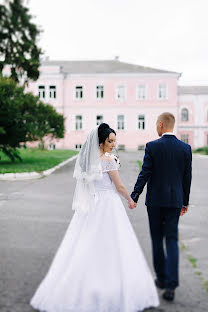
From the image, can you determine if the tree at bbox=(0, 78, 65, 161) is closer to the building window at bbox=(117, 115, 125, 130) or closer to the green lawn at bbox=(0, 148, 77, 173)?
the green lawn at bbox=(0, 148, 77, 173)

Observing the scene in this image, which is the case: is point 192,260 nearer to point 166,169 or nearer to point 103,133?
point 166,169

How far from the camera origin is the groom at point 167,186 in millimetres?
3902

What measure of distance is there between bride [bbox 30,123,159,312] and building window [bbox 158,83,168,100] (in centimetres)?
4499

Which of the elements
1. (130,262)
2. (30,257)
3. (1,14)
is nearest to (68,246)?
(130,262)

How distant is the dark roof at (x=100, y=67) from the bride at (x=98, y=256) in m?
45.0

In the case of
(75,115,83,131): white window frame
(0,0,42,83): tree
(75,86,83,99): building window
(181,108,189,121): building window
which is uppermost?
(75,86,83,99): building window

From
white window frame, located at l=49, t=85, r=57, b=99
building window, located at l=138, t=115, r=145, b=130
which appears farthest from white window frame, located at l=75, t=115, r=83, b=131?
building window, located at l=138, t=115, r=145, b=130

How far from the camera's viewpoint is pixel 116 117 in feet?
158

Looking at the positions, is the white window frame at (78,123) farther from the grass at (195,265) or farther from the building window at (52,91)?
the grass at (195,265)

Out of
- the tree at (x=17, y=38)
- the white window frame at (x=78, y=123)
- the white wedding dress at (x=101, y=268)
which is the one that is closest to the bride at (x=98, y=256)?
the white wedding dress at (x=101, y=268)

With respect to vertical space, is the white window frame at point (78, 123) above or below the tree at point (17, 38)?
below

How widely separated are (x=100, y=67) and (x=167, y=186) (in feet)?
155

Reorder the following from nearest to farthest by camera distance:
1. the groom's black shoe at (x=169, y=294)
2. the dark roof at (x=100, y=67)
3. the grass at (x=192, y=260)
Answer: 1. the groom's black shoe at (x=169, y=294)
2. the grass at (x=192, y=260)
3. the dark roof at (x=100, y=67)

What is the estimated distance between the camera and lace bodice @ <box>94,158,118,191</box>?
3865 millimetres
